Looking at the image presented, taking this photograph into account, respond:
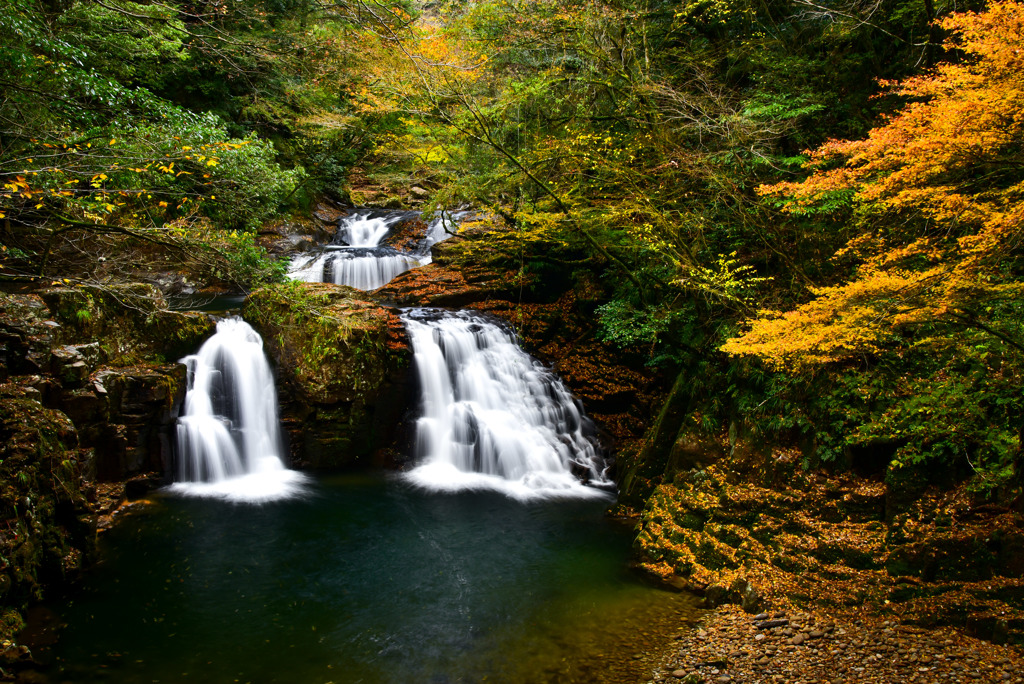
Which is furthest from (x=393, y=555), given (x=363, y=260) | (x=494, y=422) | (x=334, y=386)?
(x=363, y=260)

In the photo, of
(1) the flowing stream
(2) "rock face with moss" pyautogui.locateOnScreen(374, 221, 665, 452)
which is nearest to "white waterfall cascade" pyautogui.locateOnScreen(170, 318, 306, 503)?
(1) the flowing stream

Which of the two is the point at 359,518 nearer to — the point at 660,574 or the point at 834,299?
the point at 660,574

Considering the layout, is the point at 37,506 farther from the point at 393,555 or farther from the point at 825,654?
the point at 825,654

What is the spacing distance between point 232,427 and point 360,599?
14.6ft

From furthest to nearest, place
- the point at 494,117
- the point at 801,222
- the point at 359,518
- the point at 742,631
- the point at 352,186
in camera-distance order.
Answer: the point at 352,186, the point at 494,117, the point at 801,222, the point at 359,518, the point at 742,631

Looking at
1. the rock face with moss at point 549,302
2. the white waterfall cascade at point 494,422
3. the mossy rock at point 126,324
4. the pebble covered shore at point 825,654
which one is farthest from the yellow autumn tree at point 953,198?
the mossy rock at point 126,324

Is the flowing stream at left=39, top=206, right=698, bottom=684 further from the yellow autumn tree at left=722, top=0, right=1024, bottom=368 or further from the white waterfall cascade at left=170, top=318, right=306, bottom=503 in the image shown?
the yellow autumn tree at left=722, top=0, right=1024, bottom=368

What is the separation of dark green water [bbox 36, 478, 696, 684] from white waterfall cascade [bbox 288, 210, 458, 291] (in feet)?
23.9

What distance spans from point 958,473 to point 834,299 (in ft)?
6.87

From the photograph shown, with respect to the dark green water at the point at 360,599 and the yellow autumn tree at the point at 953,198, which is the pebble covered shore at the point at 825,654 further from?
the yellow autumn tree at the point at 953,198

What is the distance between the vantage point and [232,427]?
8734 millimetres

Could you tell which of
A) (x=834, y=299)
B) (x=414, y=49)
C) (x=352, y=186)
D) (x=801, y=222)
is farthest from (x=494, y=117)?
(x=352, y=186)

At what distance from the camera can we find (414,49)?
877cm

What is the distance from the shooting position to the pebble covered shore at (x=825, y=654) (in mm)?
3812
